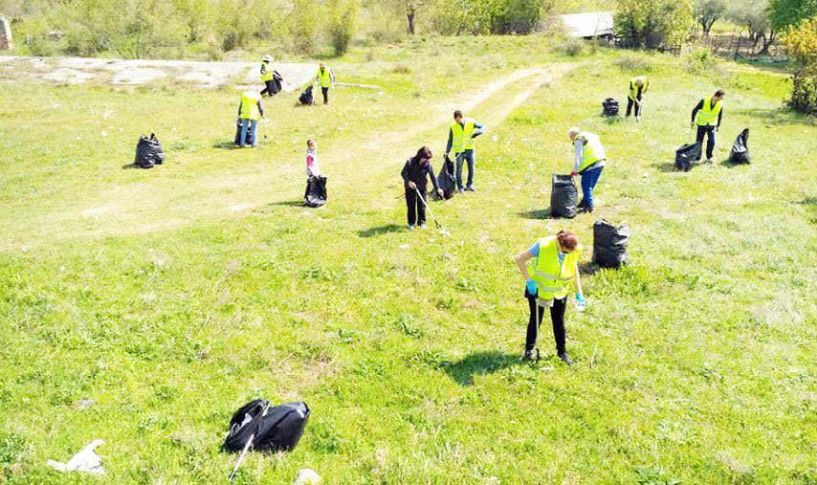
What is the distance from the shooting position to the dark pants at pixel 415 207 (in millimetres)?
13009

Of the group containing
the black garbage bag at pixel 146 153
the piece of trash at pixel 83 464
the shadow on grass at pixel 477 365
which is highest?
A: the black garbage bag at pixel 146 153

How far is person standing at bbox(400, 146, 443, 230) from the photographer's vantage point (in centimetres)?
1267

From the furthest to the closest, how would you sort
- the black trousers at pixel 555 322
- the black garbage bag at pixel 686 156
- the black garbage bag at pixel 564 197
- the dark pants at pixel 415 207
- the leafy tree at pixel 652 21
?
the leafy tree at pixel 652 21
the black garbage bag at pixel 686 156
the black garbage bag at pixel 564 197
the dark pants at pixel 415 207
the black trousers at pixel 555 322

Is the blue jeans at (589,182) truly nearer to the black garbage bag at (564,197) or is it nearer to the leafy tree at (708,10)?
the black garbage bag at (564,197)

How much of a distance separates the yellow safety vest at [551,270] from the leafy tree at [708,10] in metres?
91.4

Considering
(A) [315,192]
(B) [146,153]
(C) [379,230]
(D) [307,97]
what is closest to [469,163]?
(C) [379,230]

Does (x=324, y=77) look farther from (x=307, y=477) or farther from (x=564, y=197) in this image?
(x=307, y=477)

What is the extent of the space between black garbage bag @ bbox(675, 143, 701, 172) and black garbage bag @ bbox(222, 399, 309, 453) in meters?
15.3

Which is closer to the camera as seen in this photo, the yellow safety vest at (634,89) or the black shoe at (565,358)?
the black shoe at (565,358)

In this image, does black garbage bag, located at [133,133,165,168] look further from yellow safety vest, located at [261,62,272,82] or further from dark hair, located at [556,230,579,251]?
dark hair, located at [556,230,579,251]

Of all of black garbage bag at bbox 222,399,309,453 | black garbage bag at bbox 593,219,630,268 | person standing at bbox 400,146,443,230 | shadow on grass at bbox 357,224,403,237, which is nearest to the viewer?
black garbage bag at bbox 222,399,309,453

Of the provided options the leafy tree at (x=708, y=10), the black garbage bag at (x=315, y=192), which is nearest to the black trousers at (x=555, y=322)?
the black garbage bag at (x=315, y=192)

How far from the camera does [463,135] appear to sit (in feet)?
50.1

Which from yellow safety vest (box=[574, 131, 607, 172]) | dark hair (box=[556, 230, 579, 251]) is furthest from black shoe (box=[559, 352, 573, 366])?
yellow safety vest (box=[574, 131, 607, 172])
